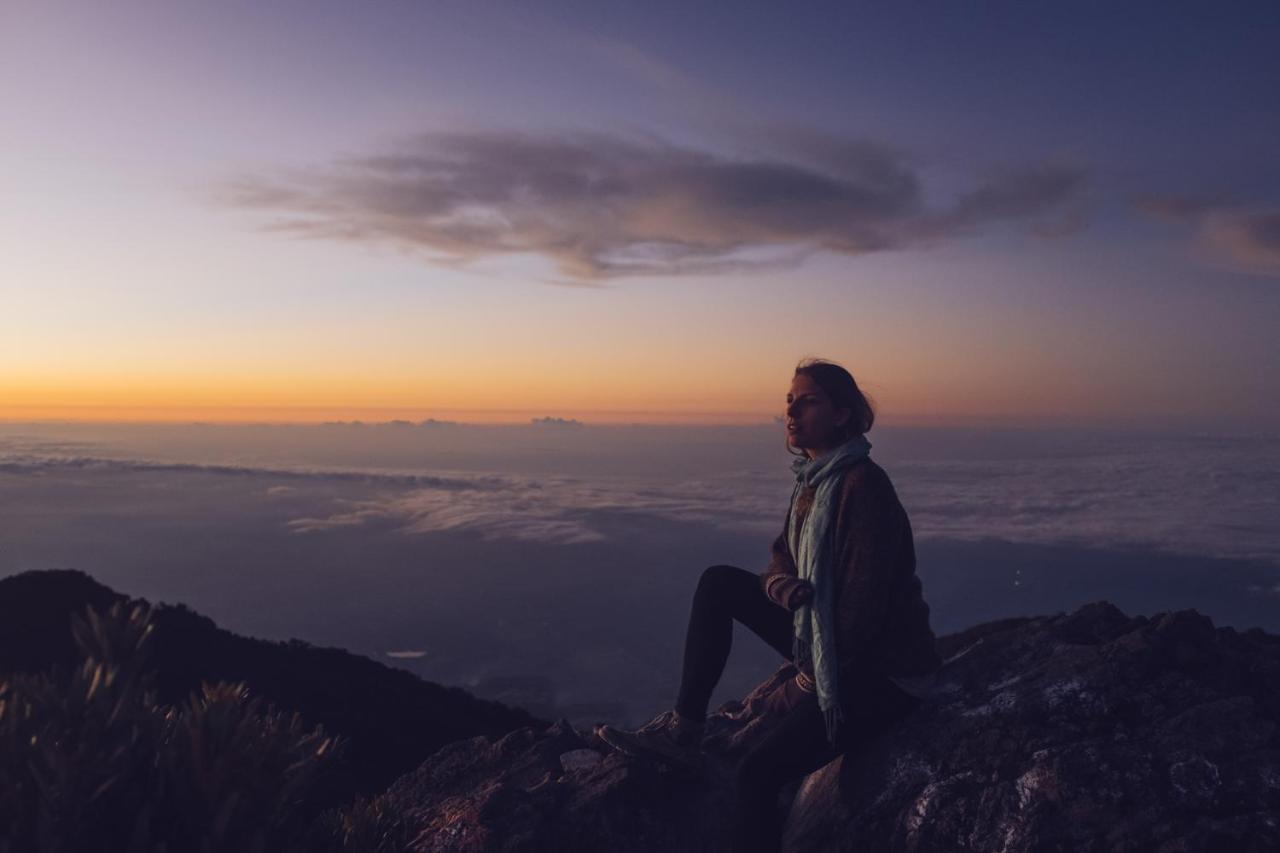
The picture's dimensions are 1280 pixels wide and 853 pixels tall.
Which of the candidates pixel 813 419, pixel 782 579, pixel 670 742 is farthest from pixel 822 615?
pixel 670 742

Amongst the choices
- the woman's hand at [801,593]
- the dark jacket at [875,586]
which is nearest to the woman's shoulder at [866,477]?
the dark jacket at [875,586]

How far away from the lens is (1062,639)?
536cm

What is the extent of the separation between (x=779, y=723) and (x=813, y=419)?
165 cm

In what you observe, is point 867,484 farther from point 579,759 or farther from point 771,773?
point 579,759

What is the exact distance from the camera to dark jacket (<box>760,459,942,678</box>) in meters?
4.21

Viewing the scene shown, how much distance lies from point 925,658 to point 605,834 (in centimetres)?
207

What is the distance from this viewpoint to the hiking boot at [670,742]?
4.91 metres

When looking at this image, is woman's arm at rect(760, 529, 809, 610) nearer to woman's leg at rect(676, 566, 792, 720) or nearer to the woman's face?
woman's leg at rect(676, 566, 792, 720)

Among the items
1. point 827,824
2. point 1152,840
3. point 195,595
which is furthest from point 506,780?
point 195,595

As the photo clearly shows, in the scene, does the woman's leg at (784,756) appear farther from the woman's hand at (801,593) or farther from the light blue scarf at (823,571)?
the woman's hand at (801,593)

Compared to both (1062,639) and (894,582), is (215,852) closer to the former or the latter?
(894,582)

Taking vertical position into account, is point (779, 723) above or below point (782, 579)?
below

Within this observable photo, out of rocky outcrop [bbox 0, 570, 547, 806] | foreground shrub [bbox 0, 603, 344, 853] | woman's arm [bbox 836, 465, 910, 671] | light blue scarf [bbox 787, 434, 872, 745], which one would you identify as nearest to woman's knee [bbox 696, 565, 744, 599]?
light blue scarf [bbox 787, 434, 872, 745]

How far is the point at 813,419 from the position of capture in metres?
4.64
